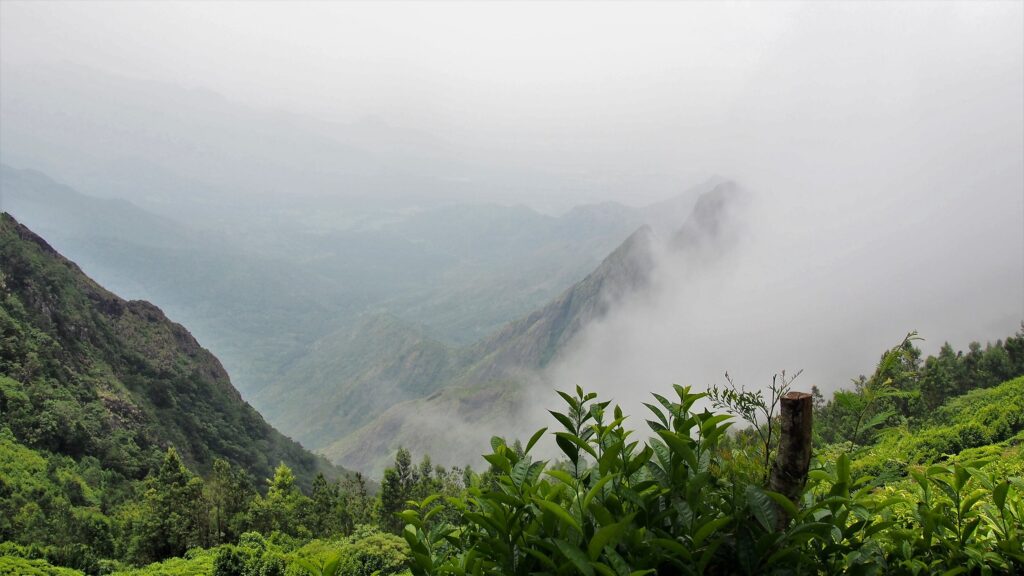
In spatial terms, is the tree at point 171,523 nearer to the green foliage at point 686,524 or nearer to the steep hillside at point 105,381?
the steep hillside at point 105,381

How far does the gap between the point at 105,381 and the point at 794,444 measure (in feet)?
319

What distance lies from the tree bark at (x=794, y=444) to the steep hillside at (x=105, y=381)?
72574 mm

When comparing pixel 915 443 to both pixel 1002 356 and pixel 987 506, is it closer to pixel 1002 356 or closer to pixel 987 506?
pixel 987 506

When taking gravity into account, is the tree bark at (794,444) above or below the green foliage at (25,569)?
above

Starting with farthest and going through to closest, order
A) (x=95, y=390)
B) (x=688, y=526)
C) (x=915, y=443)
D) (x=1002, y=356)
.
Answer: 1. (x=95, y=390)
2. (x=1002, y=356)
3. (x=915, y=443)
4. (x=688, y=526)

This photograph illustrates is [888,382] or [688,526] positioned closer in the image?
[688,526]

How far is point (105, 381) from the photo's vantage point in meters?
77.1

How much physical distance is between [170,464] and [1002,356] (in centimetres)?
6441

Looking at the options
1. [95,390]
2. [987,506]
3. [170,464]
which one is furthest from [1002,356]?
[95,390]

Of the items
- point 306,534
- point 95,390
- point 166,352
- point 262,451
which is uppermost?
point 166,352

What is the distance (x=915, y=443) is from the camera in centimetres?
1533

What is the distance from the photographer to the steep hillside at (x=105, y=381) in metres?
60.6

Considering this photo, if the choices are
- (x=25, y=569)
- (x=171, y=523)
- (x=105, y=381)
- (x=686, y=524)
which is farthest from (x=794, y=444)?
(x=105, y=381)

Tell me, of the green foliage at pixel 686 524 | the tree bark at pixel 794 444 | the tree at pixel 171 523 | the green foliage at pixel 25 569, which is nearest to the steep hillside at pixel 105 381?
the tree at pixel 171 523
